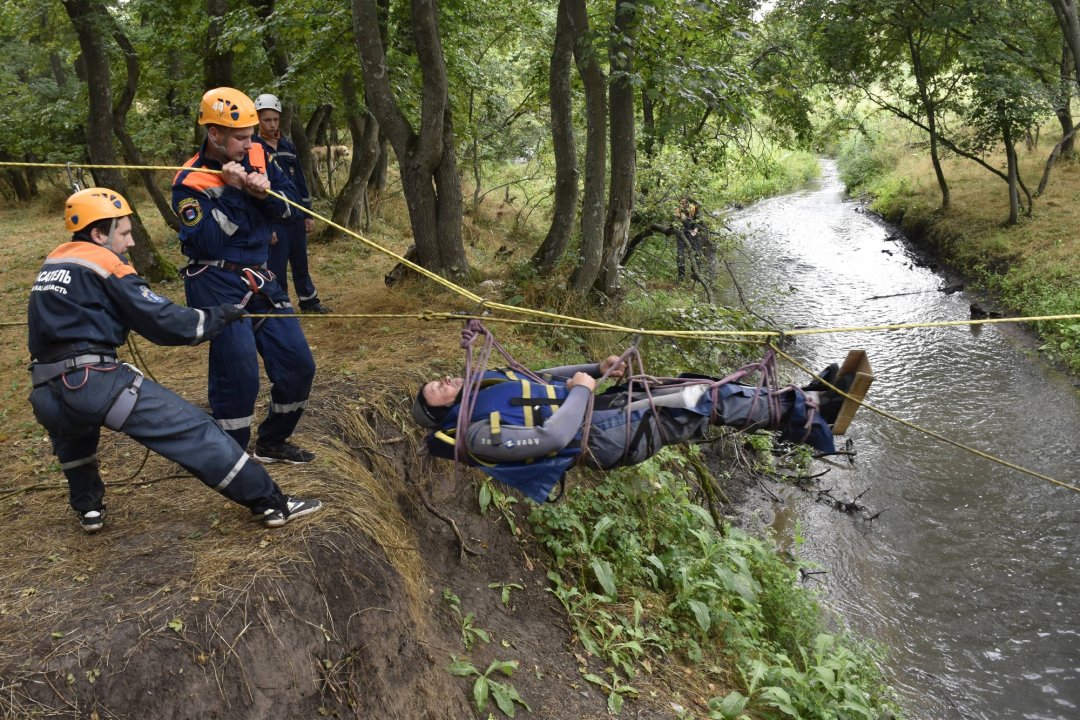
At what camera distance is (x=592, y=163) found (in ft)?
25.9

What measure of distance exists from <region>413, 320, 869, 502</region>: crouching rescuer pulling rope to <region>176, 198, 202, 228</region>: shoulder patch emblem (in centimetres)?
154

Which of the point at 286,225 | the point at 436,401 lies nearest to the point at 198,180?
the point at 436,401

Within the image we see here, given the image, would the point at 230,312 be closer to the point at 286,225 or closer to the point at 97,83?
the point at 286,225

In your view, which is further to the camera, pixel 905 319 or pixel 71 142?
pixel 71 142

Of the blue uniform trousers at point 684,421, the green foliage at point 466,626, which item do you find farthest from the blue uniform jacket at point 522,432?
the green foliage at point 466,626

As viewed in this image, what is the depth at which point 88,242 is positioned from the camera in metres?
3.29

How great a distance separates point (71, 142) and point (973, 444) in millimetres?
19166

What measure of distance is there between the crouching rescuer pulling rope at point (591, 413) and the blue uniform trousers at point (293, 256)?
7.42ft

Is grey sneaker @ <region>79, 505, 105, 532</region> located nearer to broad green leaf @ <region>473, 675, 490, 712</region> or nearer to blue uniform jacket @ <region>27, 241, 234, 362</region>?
blue uniform jacket @ <region>27, 241, 234, 362</region>

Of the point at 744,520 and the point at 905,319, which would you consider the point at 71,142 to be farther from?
the point at 905,319

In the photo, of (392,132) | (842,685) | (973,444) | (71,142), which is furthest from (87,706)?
(71,142)

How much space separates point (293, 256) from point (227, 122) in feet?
8.09

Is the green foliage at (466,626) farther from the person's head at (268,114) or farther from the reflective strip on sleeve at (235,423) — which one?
the person's head at (268,114)

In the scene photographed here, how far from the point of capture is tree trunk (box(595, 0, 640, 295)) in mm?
6809
